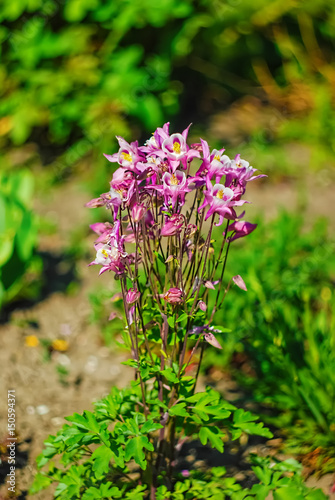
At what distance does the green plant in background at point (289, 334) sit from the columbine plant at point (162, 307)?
0.44 meters

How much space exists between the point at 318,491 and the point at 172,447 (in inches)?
17.5

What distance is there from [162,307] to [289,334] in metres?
0.81

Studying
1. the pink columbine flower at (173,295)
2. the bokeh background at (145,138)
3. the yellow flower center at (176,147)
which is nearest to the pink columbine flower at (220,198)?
the yellow flower center at (176,147)

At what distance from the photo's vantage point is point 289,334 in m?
2.13

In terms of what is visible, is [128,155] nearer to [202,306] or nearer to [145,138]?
[202,306]

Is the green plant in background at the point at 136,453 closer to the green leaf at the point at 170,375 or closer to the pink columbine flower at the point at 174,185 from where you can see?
the green leaf at the point at 170,375

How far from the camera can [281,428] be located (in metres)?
2.07

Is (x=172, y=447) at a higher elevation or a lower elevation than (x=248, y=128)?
lower

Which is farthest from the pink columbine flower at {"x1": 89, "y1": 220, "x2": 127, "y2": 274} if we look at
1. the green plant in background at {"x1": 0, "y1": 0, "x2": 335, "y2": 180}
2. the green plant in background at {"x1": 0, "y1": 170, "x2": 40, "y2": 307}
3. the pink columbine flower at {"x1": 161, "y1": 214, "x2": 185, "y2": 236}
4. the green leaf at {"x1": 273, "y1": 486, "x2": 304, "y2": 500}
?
the green plant in background at {"x1": 0, "y1": 0, "x2": 335, "y2": 180}

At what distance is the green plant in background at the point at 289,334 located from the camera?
1.96m

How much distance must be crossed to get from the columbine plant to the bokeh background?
49 centimetres

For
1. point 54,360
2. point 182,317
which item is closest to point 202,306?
point 182,317

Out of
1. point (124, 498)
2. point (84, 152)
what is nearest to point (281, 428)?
point (124, 498)

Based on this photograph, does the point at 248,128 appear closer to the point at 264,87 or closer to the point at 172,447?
the point at 264,87
